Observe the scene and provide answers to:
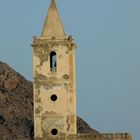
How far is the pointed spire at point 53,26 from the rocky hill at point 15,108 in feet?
119

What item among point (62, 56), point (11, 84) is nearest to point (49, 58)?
point (62, 56)

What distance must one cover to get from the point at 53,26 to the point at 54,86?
397 centimetres

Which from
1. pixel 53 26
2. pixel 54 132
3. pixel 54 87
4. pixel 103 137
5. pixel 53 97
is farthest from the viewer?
pixel 53 26

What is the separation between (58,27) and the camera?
54219mm

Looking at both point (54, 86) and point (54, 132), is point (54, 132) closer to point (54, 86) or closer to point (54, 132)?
point (54, 132)

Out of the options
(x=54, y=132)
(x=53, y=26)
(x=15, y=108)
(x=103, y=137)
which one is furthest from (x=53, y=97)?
(x=15, y=108)

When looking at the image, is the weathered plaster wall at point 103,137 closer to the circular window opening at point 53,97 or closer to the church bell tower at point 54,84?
the church bell tower at point 54,84

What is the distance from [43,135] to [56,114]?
1.56 m

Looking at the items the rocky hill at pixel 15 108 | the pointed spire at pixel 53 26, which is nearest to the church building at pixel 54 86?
the pointed spire at pixel 53 26

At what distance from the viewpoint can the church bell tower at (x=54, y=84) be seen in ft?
173

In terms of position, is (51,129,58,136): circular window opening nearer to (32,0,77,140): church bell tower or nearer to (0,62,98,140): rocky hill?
(32,0,77,140): church bell tower

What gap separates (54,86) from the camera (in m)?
53.3

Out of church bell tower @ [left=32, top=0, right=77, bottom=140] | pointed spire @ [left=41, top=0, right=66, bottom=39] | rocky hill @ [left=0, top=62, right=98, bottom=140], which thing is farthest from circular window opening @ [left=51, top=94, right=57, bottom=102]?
rocky hill @ [left=0, top=62, right=98, bottom=140]

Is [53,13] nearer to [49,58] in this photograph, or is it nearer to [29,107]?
[49,58]
